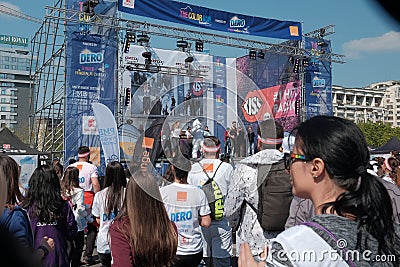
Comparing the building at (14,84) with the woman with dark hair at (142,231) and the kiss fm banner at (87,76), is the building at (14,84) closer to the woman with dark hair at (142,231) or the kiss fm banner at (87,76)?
the kiss fm banner at (87,76)

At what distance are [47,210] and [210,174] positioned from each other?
1518 mm

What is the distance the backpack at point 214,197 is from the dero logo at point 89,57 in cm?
1110

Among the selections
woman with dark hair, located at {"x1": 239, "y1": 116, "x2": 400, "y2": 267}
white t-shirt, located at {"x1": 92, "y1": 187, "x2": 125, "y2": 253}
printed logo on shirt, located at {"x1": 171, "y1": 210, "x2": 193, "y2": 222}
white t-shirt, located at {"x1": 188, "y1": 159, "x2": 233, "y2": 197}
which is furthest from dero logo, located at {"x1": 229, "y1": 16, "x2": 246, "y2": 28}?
woman with dark hair, located at {"x1": 239, "y1": 116, "x2": 400, "y2": 267}

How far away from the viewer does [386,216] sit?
4.57 ft

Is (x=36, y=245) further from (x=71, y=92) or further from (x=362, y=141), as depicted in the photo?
(x=71, y=92)

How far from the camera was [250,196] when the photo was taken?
3730 mm

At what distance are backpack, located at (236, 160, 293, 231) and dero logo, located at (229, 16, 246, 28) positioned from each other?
1328cm

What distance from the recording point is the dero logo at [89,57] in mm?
14324

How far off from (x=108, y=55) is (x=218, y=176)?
11.5 m

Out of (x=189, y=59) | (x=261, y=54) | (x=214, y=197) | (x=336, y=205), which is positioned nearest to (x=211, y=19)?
(x=189, y=59)

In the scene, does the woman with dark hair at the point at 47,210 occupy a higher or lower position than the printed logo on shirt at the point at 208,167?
lower

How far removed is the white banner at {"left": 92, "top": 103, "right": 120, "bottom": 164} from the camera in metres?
8.22

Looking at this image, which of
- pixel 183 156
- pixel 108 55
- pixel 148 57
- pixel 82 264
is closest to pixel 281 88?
pixel 148 57

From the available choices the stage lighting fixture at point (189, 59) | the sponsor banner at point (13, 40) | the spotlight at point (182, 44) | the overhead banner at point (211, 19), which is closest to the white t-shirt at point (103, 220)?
the overhead banner at point (211, 19)
